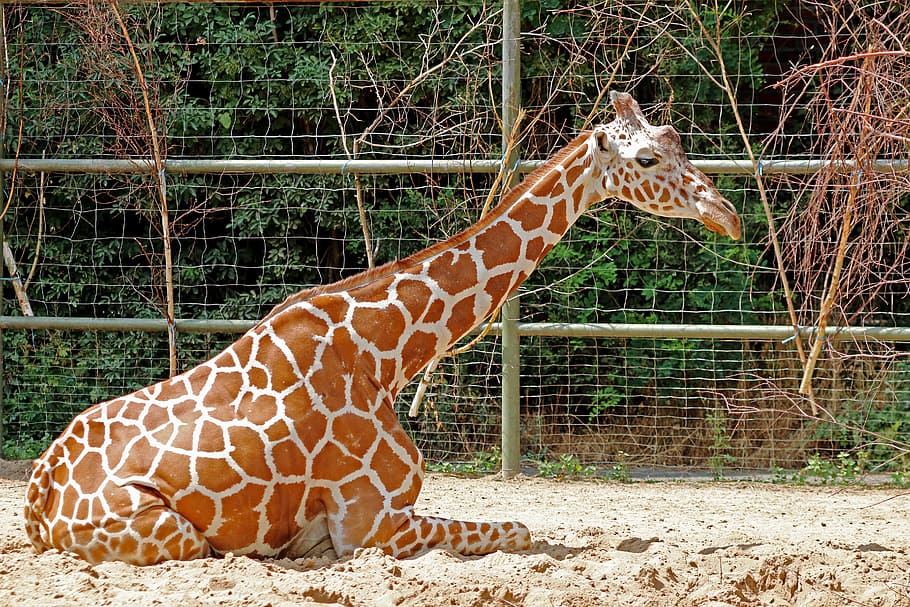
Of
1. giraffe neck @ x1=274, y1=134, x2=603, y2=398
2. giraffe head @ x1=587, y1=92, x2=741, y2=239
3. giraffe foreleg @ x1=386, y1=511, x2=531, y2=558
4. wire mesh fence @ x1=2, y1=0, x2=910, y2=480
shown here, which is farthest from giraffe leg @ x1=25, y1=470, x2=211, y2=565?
wire mesh fence @ x1=2, y1=0, x2=910, y2=480

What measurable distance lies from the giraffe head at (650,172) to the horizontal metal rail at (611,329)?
6.27 ft

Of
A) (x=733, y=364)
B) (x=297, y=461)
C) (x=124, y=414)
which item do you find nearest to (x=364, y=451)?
(x=297, y=461)

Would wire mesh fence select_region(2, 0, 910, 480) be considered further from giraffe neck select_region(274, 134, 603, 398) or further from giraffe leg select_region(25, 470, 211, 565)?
giraffe leg select_region(25, 470, 211, 565)

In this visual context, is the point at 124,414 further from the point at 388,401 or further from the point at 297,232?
the point at 297,232

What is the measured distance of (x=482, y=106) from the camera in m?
7.07

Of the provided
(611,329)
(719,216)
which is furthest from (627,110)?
(611,329)

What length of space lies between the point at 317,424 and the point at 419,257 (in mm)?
872

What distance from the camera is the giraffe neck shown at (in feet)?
13.6

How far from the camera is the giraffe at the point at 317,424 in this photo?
12.2 feet

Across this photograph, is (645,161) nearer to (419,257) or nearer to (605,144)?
(605,144)

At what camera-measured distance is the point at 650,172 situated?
434cm

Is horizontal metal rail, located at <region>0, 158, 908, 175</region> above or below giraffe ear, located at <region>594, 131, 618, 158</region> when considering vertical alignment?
above

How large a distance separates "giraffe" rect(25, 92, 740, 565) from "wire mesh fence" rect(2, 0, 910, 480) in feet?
9.12

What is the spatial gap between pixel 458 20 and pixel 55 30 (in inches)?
115
